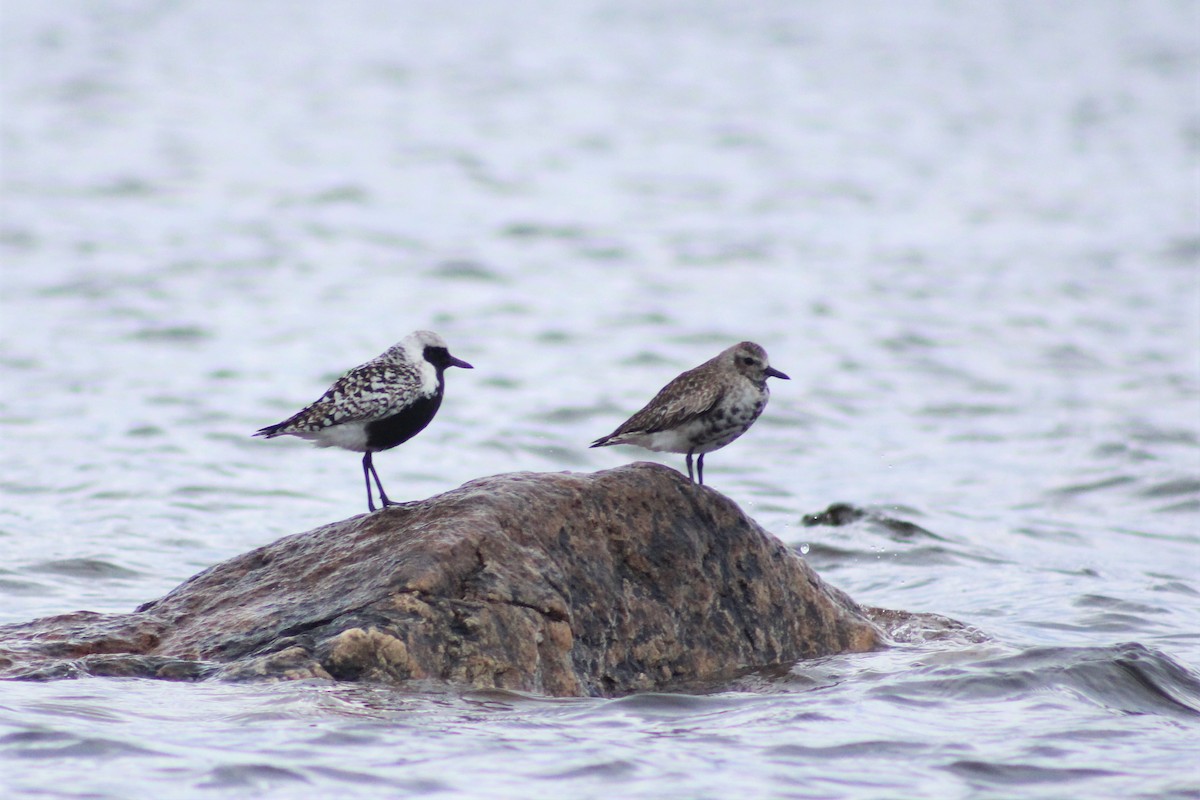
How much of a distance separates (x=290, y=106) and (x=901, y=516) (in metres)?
24.8

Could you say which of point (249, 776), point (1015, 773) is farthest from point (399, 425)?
point (1015, 773)

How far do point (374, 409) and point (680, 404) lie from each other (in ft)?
5.60

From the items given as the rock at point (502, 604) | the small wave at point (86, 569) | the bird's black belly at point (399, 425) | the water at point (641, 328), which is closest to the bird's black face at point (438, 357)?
the bird's black belly at point (399, 425)

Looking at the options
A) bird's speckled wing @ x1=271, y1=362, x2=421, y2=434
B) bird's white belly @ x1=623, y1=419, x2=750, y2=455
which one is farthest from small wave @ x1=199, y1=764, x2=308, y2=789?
bird's white belly @ x1=623, y1=419, x2=750, y2=455

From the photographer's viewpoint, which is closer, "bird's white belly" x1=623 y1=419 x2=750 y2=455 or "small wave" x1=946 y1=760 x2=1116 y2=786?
"small wave" x1=946 y1=760 x2=1116 y2=786

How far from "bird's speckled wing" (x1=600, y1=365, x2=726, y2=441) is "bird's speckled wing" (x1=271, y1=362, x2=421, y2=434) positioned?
1.18 meters

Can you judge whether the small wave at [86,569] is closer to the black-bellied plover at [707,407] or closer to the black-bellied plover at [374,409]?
the black-bellied plover at [374,409]

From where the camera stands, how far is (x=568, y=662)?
24.5 feet

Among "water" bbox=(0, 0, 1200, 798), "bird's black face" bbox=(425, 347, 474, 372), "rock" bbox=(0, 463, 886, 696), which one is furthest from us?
"bird's black face" bbox=(425, 347, 474, 372)

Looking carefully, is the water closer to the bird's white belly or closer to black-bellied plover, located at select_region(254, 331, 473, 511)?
the bird's white belly

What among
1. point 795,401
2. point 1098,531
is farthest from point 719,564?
point 795,401

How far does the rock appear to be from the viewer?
719 cm

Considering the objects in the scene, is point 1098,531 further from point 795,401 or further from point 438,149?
point 438,149

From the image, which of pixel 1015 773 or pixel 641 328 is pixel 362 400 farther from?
pixel 641 328
